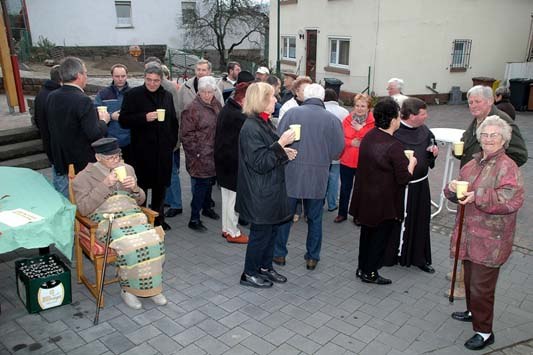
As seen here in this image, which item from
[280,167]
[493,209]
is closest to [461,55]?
[280,167]

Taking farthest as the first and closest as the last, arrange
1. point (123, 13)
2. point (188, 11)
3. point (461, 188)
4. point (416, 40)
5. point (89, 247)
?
point (188, 11)
point (123, 13)
point (416, 40)
point (89, 247)
point (461, 188)

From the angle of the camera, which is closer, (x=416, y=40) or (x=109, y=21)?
(x=416, y=40)

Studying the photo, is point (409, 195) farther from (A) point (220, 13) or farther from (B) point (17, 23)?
(B) point (17, 23)

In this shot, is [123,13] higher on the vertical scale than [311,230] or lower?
higher

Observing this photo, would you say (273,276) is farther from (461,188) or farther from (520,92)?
(520,92)

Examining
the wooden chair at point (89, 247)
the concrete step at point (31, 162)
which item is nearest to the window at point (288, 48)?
the concrete step at point (31, 162)

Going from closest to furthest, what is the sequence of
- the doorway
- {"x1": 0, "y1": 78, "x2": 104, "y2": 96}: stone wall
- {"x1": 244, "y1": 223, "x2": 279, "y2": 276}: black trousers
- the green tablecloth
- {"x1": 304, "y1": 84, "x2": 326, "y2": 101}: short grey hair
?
the green tablecloth
{"x1": 244, "y1": 223, "x2": 279, "y2": 276}: black trousers
{"x1": 304, "y1": 84, "x2": 326, "y2": 101}: short grey hair
{"x1": 0, "y1": 78, "x2": 104, "y2": 96}: stone wall
the doorway

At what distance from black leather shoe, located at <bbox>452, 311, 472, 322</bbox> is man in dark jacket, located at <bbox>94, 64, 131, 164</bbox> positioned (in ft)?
13.2

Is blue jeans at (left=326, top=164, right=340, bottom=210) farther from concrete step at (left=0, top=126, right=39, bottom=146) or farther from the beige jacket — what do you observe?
concrete step at (left=0, top=126, right=39, bottom=146)

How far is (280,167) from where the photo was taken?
420cm

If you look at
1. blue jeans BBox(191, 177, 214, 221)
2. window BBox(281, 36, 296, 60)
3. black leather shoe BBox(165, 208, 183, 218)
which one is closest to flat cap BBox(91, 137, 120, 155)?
blue jeans BBox(191, 177, 214, 221)

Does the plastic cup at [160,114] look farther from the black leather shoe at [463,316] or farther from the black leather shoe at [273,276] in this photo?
the black leather shoe at [463,316]

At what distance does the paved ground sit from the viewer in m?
Result: 3.67

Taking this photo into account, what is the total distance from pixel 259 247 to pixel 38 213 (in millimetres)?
1952
